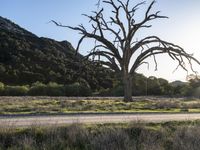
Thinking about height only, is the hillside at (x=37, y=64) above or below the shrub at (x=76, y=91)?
above

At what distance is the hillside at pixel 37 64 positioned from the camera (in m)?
86.2

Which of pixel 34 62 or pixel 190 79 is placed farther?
pixel 34 62

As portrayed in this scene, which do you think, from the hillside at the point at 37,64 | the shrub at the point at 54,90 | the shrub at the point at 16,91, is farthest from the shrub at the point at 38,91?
the hillside at the point at 37,64

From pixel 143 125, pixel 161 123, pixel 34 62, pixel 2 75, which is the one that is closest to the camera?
pixel 143 125

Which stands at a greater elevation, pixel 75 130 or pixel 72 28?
pixel 72 28

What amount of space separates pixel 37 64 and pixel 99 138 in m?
76.0

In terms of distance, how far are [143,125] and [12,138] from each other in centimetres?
547

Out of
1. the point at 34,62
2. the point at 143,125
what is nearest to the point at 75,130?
the point at 143,125

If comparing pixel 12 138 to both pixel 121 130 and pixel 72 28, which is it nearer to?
pixel 121 130

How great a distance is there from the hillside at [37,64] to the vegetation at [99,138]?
6193cm

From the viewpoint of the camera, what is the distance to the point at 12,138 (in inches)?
641

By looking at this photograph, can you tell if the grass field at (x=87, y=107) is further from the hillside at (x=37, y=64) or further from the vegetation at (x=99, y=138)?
the hillside at (x=37, y=64)

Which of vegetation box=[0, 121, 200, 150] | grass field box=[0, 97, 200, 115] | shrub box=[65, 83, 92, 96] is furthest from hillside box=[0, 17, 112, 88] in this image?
vegetation box=[0, 121, 200, 150]

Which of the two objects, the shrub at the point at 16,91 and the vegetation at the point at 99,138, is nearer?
the vegetation at the point at 99,138
